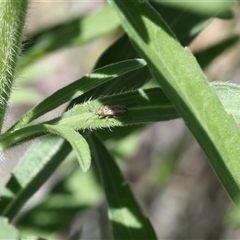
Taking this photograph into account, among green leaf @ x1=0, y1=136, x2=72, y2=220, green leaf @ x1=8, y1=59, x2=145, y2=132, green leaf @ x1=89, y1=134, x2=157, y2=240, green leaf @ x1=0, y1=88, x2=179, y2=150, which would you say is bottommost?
green leaf @ x1=89, y1=134, x2=157, y2=240

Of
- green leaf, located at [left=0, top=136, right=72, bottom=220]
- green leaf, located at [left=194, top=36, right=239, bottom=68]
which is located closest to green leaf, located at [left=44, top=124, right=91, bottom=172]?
green leaf, located at [left=0, top=136, right=72, bottom=220]

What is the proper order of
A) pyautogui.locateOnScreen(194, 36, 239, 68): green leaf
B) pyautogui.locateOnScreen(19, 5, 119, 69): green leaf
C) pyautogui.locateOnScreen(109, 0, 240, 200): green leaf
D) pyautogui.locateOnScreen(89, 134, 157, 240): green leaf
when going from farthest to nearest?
pyautogui.locateOnScreen(19, 5, 119, 69): green leaf → pyautogui.locateOnScreen(194, 36, 239, 68): green leaf → pyautogui.locateOnScreen(89, 134, 157, 240): green leaf → pyautogui.locateOnScreen(109, 0, 240, 200): green leaf

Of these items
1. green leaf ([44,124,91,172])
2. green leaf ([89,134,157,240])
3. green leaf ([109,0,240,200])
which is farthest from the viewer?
green leaf ([89,134,157,240])

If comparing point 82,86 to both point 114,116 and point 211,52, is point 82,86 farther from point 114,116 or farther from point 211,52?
point 211,52

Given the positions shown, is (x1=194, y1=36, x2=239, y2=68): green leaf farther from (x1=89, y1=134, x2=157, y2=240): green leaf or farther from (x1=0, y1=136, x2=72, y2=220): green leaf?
(x1=0, y1=136, x2=72, y2=220): green leaf

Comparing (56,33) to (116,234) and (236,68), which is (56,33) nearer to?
(116,234)

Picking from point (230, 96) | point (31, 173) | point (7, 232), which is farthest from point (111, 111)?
point (31, 173)

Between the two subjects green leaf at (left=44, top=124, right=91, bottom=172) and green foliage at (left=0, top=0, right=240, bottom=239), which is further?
green foliage at (left=0, top=0, right=240, bottom=239)
